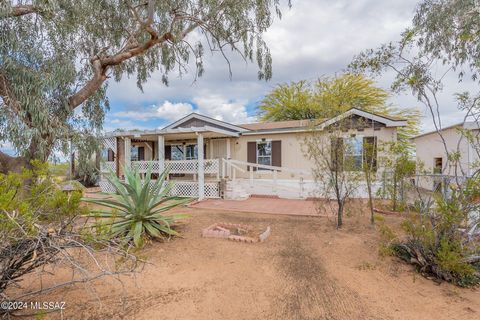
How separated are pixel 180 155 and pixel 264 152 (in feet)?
17.8

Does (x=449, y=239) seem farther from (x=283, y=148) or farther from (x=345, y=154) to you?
(x=283, y=148)

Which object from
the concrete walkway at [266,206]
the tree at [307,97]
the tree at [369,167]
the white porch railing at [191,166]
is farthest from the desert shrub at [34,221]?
the tree at [307,97]

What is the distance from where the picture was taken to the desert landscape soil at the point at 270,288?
114 inches

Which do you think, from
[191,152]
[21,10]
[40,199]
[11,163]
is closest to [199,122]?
[191,152]

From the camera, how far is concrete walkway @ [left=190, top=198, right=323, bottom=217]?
8.16m

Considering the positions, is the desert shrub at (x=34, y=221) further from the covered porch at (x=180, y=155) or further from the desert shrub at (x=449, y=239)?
the covered porch at (x=180, y=155)

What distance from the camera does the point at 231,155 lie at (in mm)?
13906

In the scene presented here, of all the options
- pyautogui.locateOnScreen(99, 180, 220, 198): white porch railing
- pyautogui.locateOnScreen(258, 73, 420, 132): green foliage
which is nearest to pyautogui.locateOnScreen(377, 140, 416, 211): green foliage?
pyautogui.locateOnScreen(99, 180, 220, 198): white porch railing

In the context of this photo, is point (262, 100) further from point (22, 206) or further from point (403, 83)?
point (22, 206)

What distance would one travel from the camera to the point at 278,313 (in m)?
2.87

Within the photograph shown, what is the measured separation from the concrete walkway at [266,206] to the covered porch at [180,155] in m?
1.08

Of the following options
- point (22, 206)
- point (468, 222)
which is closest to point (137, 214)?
point (22, 206)

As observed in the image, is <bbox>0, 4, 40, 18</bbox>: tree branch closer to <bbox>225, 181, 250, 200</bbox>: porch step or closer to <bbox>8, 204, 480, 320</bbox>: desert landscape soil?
<bbox>8, 204, 480, 320</bbox>: desert landscape soil

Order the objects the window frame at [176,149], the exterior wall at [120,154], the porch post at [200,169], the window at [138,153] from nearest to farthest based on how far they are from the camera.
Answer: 1. the porch post at [200,169]
2. the exterior wall at [120,154]
3. the window frame at [176,149]
4. the window at [138,153]
